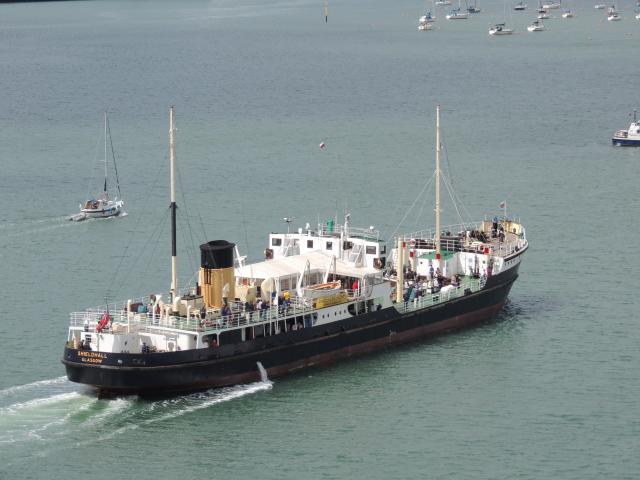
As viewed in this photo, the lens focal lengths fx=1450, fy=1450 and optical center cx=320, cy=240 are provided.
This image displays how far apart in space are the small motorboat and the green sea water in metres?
2.28

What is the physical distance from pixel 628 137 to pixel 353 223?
4532 cm

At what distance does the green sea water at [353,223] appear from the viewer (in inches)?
2334

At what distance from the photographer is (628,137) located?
13600 cm

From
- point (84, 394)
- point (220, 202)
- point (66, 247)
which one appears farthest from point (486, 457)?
point (220, 202)

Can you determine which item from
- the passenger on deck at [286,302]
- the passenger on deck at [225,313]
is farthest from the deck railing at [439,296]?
the passenger on deck at [225,313]

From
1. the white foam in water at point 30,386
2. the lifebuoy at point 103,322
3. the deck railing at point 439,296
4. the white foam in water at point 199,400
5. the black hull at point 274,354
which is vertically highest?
the lifebuoy at point 103,322

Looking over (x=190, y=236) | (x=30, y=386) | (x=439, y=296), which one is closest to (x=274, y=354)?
(x=30, y=386)

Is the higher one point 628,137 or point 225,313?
point 628,137

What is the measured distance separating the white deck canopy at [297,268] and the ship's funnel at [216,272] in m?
3.70

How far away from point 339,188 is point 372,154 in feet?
51.2

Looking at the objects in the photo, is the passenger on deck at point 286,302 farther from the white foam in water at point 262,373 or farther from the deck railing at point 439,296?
the deck railing at point 439,296

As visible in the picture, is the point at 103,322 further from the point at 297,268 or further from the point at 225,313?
the point at 297,268

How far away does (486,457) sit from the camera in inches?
2308

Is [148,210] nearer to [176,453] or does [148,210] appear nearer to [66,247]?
[66,247]
